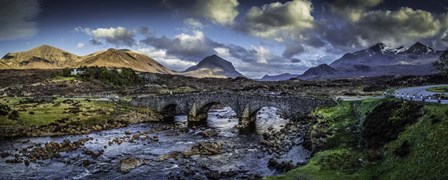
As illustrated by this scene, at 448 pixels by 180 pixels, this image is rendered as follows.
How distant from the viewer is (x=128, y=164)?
1734 inches

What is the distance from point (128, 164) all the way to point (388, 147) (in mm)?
28709

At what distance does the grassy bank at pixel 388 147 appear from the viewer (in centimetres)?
2490

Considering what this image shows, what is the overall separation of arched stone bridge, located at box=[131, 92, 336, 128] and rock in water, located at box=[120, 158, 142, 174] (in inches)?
1283

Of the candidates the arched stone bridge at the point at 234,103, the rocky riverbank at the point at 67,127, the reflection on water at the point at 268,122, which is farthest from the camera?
the reflection on water at the point at 268,122

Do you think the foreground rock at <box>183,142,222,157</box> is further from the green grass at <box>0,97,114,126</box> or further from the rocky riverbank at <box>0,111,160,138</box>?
the green grass at <box>0,97,114,126</box>

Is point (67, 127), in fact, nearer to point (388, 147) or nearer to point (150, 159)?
point (150, 159)

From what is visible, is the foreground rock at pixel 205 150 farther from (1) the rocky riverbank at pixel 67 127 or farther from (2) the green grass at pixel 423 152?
(1) the rocky riverbank at pixel 67 127

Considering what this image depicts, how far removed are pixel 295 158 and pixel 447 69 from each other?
58599 mm

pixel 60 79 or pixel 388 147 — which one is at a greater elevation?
pixel 60 79

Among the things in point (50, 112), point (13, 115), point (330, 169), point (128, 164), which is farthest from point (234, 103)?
point (330, 169)

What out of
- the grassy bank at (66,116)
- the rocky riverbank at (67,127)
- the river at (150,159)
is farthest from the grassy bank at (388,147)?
the grassy bank at (66,116)

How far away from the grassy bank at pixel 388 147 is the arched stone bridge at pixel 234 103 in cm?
2207

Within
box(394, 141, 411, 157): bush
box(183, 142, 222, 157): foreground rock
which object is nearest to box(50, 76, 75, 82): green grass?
box(183, 142, 222, 157): foreground rock

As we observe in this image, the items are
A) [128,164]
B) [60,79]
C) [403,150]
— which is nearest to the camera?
[403,150]
